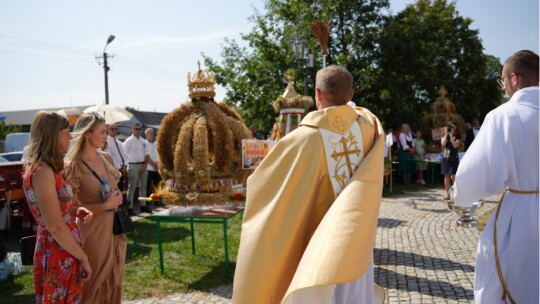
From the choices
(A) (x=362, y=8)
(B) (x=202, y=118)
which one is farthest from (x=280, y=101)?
(A) (x=362, y=8)

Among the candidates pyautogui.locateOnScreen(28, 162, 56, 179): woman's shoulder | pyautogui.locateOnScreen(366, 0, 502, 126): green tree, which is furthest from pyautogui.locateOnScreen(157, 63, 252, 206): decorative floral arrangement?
pyautogui.locateOnScreen(366, 0, 502, 126): green tree

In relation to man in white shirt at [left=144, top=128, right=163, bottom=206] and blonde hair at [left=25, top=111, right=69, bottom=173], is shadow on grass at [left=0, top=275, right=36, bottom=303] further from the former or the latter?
man in white shirt at [left=144, top=128, right=163, bottom=206]

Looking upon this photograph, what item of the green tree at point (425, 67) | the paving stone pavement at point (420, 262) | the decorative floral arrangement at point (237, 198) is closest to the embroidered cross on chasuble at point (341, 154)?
the paving stone pavement at point (420, 262)

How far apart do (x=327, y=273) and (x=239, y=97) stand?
1927cm

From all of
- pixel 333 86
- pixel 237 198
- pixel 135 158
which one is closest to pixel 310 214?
pixel 333 86

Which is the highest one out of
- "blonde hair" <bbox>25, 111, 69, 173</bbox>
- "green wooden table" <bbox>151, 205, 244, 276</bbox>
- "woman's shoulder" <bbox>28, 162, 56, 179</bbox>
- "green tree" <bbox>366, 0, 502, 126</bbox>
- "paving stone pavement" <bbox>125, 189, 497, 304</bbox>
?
"green tree" <bbox>366, 0, 502, 126</bbox>

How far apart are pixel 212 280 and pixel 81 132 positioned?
297 centimetres

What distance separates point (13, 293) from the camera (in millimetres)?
5430

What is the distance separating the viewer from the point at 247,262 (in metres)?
2.68

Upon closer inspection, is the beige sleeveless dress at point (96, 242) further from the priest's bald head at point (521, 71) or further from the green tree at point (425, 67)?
the green tree at point (425, 67)

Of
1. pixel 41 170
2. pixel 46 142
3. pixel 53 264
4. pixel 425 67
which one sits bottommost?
pixel 53 264

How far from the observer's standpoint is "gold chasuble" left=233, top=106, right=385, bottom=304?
248 cm

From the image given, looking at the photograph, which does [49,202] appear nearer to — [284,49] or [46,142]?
[46,142]

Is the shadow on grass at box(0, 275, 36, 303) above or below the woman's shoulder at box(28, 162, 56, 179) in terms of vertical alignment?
below
